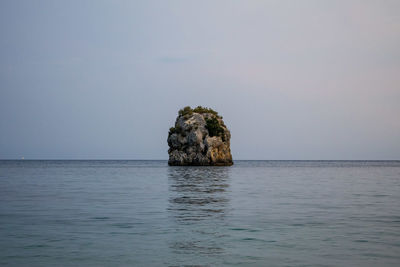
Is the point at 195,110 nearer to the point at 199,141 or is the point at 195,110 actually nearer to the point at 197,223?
the point at 199,141

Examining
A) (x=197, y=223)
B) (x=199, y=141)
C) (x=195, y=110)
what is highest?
(x=195, y=110)

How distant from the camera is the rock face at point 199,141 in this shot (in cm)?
10338

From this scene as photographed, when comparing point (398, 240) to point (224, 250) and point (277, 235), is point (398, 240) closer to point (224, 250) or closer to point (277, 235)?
point (277, 235)

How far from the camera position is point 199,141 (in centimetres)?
10381

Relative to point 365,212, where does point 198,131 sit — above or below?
above

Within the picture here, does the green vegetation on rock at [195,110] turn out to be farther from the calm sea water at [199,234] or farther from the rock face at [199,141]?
the calm sea water at [199,234]

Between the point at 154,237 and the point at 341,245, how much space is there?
5613 mm

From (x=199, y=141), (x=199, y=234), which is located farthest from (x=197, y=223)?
(x=199, y=141)

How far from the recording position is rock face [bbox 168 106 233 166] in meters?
103

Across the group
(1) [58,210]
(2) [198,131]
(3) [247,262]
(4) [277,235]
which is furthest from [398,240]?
(2) [198,131]

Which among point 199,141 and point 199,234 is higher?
point 199,141

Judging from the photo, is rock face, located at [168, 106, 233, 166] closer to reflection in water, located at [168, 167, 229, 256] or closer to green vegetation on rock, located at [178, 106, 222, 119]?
green vegetation on rock, located at [178, 106, 222, 119]

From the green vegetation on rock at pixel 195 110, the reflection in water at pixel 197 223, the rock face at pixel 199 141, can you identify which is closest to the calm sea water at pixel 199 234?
the reflection in water at pixel 197 223

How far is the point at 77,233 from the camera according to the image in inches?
515
